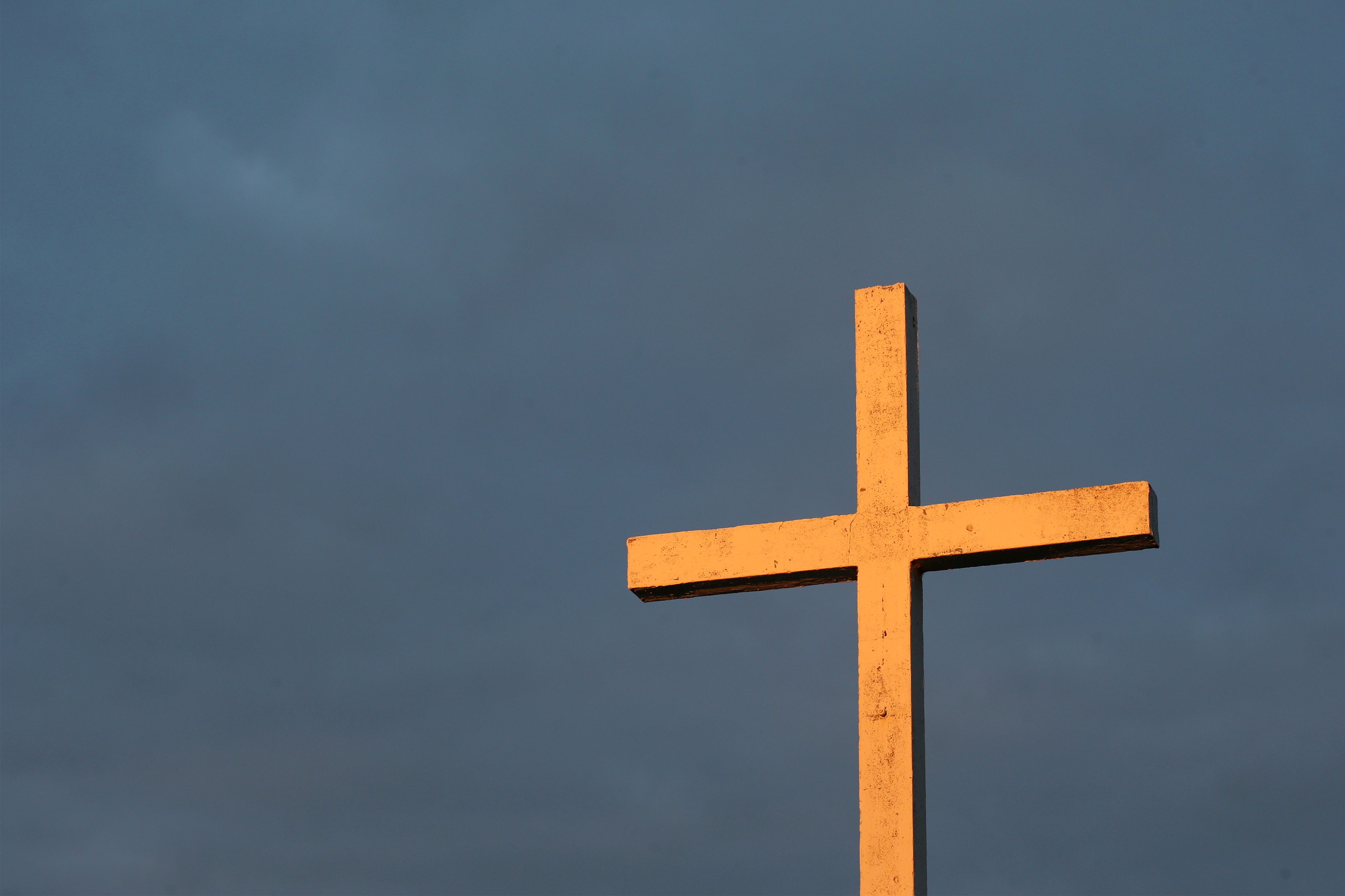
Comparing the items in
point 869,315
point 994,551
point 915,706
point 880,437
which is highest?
point 869,315

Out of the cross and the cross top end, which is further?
the cross top end

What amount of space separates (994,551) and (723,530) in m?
1.45

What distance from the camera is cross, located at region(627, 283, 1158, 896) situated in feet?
28.5

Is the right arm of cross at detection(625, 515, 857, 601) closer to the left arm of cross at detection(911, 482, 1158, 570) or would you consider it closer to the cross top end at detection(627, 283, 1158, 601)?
the cross top end at detection(627, 283, 1158, 601)

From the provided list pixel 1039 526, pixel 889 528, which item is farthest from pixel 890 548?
pixel 1039 526

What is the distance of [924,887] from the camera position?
341 inches

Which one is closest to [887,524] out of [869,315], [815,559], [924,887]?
[815,559]

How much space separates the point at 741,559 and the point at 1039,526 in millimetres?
Answer: 1578

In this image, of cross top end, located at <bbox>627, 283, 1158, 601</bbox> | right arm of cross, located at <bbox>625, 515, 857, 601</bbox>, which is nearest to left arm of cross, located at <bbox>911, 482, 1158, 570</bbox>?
cross top end, located at <bbox>627, 283, 1158, 601</bbox>

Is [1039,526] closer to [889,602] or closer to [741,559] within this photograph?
[889,602]

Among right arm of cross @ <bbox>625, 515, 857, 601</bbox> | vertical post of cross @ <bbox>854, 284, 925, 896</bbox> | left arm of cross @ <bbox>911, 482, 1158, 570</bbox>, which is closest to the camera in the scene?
vertical post of cross @ <bbox>854, 284, 925, 896</bbox>

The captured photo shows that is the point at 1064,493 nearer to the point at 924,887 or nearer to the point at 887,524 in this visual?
the point at 887,524

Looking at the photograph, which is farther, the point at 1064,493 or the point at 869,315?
the point at 869,315

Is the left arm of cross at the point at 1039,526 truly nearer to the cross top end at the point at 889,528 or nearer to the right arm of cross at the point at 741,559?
the cross top end at the point at 889,528
